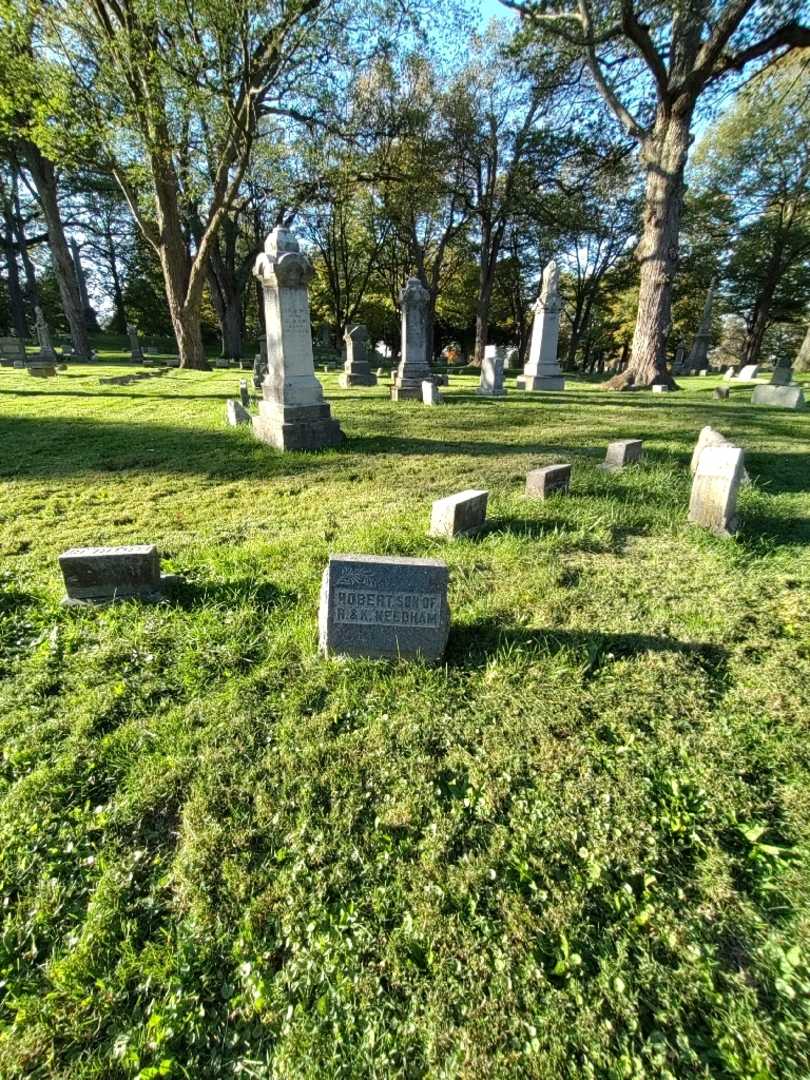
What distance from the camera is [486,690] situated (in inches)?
99.5

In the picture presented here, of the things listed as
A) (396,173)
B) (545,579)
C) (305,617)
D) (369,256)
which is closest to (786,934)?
(545,579)

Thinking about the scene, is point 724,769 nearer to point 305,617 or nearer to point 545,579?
point 545,579

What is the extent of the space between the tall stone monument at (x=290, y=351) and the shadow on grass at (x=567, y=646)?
4786 mm

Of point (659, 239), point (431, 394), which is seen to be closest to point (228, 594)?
point (431, 394)

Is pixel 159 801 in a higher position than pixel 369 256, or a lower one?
lower

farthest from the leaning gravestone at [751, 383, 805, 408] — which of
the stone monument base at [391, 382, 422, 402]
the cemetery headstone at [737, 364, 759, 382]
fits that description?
the cemetery headstone at [737, 364, 759, 382]

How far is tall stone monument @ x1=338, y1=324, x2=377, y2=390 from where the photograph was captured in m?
16.2

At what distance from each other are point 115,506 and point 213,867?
4.16 metres

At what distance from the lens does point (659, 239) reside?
43.1ft

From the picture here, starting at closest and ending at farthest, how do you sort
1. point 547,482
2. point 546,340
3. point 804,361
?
point 547,482 < point 546,340 < point 804,361

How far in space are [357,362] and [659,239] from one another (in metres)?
9.25

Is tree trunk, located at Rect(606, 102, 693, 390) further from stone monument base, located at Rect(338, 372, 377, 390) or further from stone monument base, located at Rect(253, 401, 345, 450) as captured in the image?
stone monument base, located at Rect(253, 401, 345, 450)

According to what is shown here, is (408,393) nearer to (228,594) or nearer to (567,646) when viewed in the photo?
(228,594)

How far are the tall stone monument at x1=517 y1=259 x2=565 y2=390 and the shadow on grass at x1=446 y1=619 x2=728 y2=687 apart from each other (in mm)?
13292
